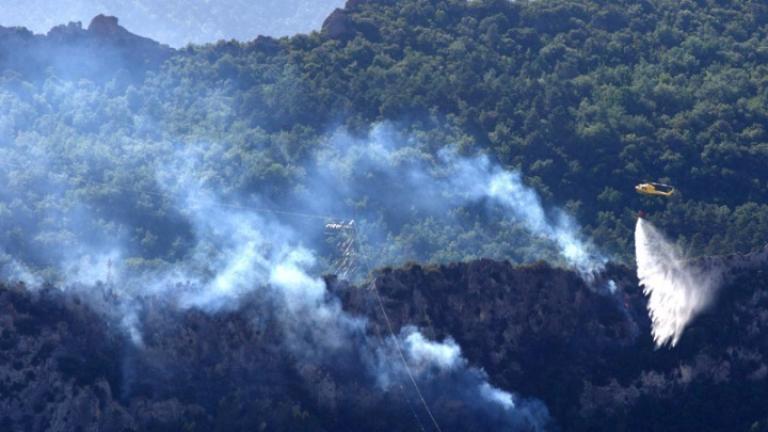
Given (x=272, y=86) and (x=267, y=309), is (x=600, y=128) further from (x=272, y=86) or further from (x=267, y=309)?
(x=267, y=309)

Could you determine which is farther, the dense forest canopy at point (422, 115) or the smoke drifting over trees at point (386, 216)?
the dense forest canopy at point (422, 115)

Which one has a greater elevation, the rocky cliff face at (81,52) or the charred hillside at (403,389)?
the rocky cliff face at (81,52)

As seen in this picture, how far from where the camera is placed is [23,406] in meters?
126

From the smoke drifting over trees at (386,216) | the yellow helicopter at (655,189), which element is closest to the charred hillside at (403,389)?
the smoke drifting over trees at (386,216)

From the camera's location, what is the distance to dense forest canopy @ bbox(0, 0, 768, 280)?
14662 cm

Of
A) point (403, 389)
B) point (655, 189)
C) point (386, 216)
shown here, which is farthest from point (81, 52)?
point (403, 389)

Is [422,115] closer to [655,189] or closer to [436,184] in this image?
[436,184]

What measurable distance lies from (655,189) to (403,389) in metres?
26.0

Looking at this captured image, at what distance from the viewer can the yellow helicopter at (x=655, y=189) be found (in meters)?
A: 151

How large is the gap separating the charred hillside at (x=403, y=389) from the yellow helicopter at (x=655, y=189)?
34.1 feet

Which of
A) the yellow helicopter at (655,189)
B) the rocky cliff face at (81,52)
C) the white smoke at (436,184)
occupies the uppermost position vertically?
the rocky cliff face at (81,52)

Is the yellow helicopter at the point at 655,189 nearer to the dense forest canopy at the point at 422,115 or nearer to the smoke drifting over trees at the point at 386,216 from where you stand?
the dense forest canopy at the point at 422,115

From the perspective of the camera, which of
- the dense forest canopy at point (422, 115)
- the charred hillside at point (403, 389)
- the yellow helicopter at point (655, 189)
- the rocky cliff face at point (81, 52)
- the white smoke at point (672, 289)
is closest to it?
the charred hillside at point (403, 389)

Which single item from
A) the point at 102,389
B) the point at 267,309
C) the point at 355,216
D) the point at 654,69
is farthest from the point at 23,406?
the point at 654,69
